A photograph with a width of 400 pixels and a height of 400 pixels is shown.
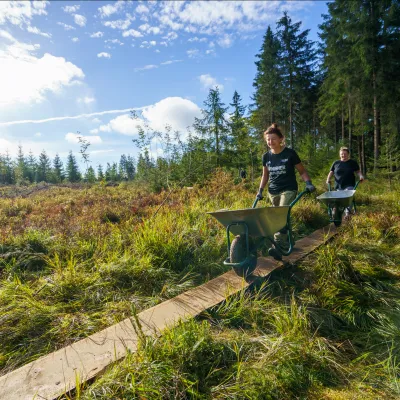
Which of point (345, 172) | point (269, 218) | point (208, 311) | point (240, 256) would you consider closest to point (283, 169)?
point (269, 218)

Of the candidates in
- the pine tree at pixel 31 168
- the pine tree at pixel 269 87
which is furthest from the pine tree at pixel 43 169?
the pine tree at pixel 269 87

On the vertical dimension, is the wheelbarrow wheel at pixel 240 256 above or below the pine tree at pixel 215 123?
below

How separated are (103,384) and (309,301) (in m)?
1.89

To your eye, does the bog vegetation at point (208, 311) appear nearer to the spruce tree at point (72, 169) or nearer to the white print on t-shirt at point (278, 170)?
the white print on t-shirt at point (278, 170)

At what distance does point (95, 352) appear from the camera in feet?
5.98

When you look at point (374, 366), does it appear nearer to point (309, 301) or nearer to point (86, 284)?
point (309, 301)

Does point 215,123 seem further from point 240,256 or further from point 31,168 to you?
point 31,168

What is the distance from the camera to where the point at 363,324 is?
227 cm

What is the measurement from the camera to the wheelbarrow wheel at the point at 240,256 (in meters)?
2.86

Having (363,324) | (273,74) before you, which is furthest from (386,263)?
(273,74)

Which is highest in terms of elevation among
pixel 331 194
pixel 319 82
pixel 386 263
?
pixel 319 82

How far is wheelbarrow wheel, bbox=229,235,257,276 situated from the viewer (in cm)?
286

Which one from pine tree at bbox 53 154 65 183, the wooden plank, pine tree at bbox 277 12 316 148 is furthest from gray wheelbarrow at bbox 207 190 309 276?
pine tree at bbox 53 154 65 183

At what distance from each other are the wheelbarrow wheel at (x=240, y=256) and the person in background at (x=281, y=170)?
2.61 feet
